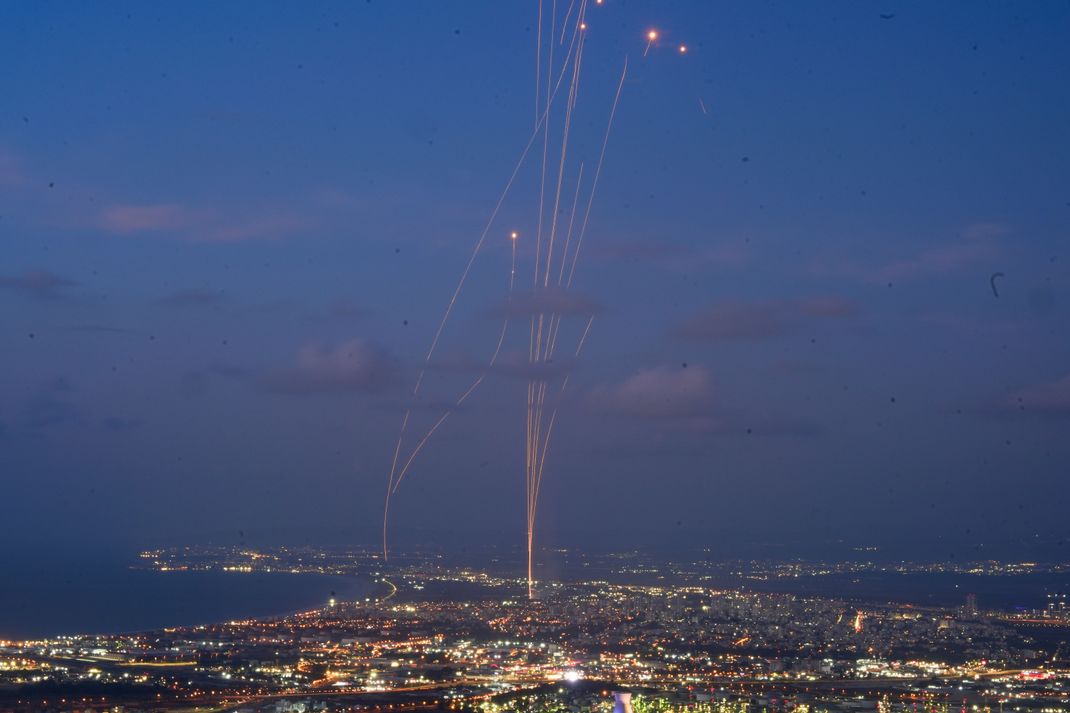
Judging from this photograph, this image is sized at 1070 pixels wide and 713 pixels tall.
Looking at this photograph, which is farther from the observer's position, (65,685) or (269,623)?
(269,623)

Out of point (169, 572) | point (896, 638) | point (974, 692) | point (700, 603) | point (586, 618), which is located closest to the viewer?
point (974, 692)

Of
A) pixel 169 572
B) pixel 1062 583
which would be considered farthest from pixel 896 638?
pixel 169 572

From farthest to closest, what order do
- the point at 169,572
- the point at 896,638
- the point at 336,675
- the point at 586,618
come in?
1. the point at 169,572
2. the point at 586,618
3. the point at 896,638
4. the point at 336,675

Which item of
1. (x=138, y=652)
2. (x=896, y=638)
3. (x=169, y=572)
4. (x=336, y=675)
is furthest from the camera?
(x=169, y=572)

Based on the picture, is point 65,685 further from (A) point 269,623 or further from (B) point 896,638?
(B) point 896,638

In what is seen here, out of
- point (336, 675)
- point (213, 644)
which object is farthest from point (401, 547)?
point (336, 675)

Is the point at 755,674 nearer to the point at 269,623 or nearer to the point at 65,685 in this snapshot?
the point at 65,685
